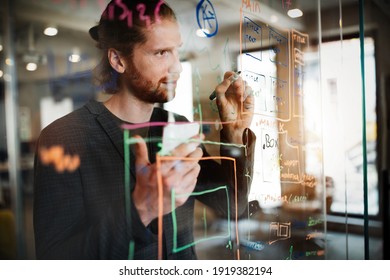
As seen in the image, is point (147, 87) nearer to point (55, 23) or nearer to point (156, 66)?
point (156, 66)

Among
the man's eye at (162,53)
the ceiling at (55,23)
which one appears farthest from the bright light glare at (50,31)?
the man's eye at (162,53)

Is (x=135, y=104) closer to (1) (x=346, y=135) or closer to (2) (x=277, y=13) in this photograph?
(2) (x=277, y=13)

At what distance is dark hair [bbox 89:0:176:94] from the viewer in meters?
1.15

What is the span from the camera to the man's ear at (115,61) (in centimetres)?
117

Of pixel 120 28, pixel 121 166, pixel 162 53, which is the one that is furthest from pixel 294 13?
pixel 121 166

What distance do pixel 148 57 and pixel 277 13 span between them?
31.2 inches

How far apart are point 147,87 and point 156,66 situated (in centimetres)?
7

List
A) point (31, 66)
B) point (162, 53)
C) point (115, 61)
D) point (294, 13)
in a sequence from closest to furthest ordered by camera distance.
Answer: point (31, 66) < point (115, 61) < point (162, 53) < point (294, 13)

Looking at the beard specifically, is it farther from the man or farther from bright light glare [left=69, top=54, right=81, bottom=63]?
bright light glare [left=69, top=54, right=81, bottom=63]

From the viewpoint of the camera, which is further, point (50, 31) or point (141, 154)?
point (141, 154)

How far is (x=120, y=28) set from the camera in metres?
1.19

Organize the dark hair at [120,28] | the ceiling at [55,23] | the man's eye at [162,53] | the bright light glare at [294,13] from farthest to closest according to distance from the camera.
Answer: the bright light glare at [294,13] → the man's eye at [162,53] → the dark hair at [120,28] → the ceiling at [55,23]

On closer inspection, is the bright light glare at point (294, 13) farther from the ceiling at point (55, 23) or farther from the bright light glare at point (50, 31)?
the bright light glare at point (50, 31)
